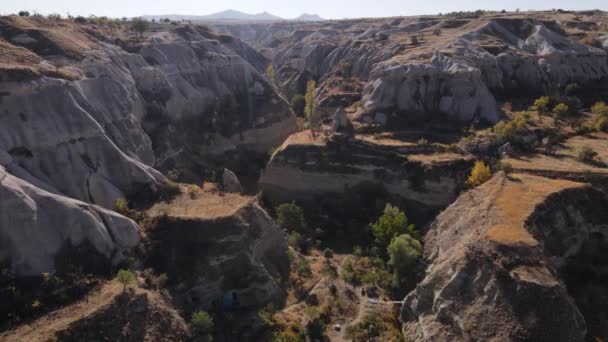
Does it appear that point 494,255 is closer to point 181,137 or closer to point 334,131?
point 334,131

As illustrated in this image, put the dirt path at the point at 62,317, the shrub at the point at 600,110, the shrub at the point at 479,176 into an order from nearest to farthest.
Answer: the dirt path at the point at 62,317 < the shrub at the point at 479,176 < the shrub at the point at 600,110

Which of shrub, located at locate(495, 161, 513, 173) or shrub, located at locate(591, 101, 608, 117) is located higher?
shrub, located at locate(591, 101, 608, 117)

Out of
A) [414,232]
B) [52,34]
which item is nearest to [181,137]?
[52,34]

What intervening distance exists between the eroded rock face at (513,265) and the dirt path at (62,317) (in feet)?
76.8

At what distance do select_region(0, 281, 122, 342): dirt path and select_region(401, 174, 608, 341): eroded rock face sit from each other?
922 inches

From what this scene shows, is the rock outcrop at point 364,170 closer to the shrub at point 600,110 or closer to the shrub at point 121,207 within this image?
the shrub at point 121,207

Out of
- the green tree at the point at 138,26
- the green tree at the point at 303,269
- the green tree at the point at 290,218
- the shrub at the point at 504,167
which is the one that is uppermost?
the green tree at the point at 138,26

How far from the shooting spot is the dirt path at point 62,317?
26.2 meters

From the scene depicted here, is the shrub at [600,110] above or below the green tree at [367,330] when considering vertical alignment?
above

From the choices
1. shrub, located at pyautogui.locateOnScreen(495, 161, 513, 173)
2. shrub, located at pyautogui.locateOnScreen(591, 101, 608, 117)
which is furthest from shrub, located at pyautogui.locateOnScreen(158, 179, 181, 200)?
shrub, located at pyautogui.locateOnScreen(591, 101, 608, 117)

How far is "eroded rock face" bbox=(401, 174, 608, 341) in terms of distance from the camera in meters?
28.5

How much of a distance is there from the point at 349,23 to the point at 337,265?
154717mm

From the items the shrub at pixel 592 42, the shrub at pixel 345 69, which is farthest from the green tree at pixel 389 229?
the shrub at pixel 592 42

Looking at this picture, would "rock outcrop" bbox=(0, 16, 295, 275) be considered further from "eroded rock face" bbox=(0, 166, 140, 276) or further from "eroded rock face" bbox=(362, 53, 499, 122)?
"eroded rock face" bbox=(362, 53, 499, 122)
